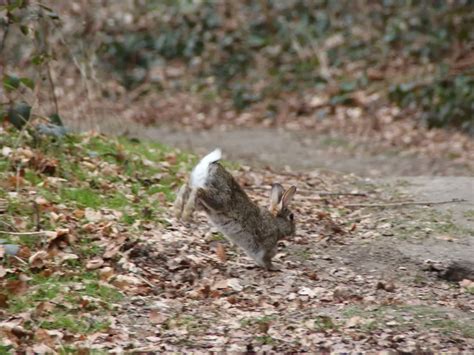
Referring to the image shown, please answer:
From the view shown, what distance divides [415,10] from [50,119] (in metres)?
9.13

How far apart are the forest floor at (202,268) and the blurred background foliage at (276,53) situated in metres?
5.45

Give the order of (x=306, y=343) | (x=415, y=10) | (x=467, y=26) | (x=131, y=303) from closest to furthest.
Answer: (x=306, y=343) → (x=131, y=303) → (x=467, y=26) → (x=415, y=10)

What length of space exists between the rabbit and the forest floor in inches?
7.9

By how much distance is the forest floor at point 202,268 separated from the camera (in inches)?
223

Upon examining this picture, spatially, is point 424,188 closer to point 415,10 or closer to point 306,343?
point 306,343

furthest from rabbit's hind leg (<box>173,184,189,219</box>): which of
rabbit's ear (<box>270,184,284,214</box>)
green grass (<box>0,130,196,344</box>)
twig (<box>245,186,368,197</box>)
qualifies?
twig (<box>245,186,368,197</box>)

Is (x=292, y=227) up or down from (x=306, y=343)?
up

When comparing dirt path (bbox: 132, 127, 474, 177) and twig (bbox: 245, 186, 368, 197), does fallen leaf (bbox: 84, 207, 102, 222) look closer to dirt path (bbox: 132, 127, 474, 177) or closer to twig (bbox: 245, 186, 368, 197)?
twig (bbox: 245, 186, 368, 197)

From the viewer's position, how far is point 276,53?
17.1 meters

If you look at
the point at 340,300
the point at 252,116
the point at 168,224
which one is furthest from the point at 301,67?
the point at 340,300

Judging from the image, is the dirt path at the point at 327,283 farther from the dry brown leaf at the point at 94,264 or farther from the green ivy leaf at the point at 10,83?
the green ivy leaf at the point at 10,83

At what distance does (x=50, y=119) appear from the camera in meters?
8.72

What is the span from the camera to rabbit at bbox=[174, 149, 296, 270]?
6.71 metres

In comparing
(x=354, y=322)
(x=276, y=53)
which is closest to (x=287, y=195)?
(x=354, y=322)
